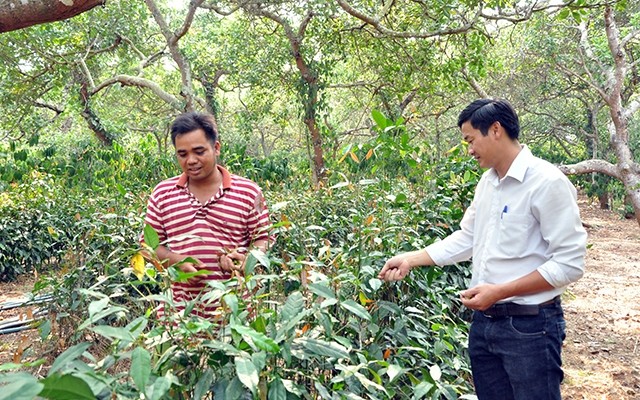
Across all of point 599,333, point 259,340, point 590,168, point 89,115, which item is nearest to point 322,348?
point 259,340

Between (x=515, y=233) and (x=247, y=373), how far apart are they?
1.06m

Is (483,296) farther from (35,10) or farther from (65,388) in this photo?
(35,10)

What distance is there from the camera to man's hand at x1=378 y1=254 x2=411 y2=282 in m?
1.99

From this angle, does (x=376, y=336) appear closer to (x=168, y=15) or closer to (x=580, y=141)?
(x=168, y=15)

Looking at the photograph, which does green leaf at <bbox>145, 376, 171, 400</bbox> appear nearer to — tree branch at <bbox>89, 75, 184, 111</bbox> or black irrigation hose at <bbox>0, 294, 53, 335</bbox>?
black irrigation hose at <bbox>0, 294, 53, 335</bbox>

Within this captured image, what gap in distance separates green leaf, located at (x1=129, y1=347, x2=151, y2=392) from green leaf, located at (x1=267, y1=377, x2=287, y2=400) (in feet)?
0.92

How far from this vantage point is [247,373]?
112cm

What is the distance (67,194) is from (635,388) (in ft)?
19.0

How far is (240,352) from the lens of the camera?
1198 millimetres

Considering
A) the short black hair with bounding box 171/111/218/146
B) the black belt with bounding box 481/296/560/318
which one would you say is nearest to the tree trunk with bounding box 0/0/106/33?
the short black hair with bounding box 171/111/218/146

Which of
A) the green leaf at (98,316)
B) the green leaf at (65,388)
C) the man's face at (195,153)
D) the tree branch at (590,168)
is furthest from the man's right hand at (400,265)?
the tree branch at (590,168)

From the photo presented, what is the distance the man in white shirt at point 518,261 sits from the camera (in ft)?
5.80

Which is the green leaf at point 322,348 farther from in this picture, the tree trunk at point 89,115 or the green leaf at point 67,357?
the tree trunk at point 89,115

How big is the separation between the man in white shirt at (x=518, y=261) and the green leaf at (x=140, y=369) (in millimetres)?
1068
